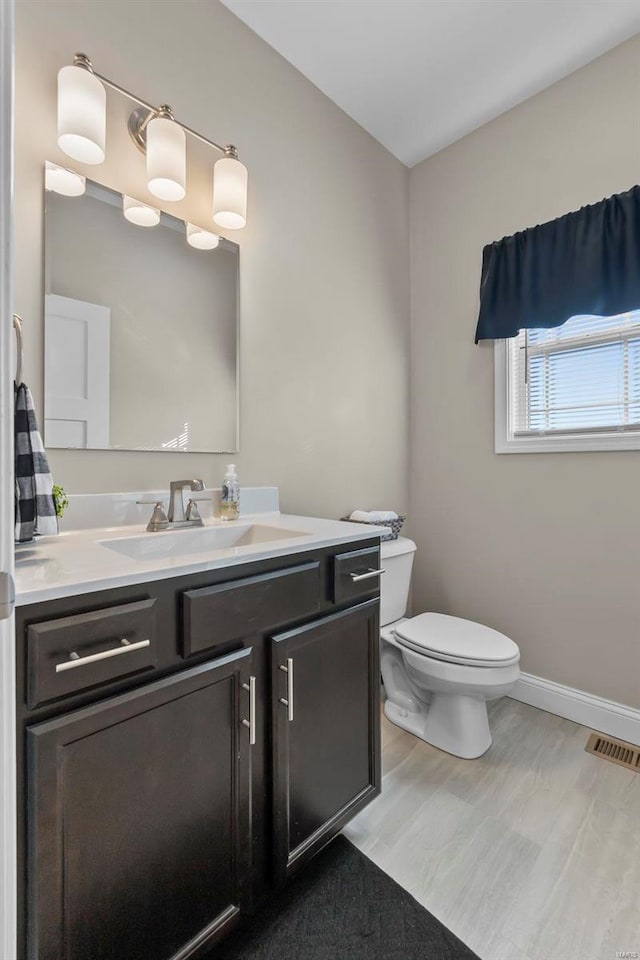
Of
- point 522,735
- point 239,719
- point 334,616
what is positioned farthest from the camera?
point 522,735

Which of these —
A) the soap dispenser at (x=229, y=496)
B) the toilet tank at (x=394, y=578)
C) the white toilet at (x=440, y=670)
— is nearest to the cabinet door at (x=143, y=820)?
the soap dispenser at (x=229, y=496)

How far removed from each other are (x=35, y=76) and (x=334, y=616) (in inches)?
65.7

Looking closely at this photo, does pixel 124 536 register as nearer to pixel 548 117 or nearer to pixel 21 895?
pixel 21 895

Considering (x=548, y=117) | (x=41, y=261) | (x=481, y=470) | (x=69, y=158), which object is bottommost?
(x=481, y=470)

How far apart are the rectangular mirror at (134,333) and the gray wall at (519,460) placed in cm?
122

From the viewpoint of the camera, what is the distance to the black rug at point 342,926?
100cm

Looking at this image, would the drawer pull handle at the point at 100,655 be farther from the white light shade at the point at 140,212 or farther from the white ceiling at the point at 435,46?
the white ceiling at the point at 435,46

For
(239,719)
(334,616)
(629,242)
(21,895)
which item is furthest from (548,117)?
(21,895)

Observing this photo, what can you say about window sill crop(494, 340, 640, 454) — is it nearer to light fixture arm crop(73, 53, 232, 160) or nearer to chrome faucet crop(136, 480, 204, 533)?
chrome faucet crop(136, 480, 204, 533)

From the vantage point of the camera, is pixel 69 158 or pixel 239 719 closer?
pixel 239 719

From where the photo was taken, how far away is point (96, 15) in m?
1.30

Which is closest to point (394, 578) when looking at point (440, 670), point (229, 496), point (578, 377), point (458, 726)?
point (440, 670)

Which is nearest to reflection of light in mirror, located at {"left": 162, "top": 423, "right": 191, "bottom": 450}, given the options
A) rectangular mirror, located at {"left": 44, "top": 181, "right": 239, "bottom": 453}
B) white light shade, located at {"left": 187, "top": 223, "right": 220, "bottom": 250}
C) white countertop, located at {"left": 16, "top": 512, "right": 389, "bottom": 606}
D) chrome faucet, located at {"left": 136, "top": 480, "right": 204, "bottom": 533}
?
rectangular mirror, located at {"left": 44, "top": 181, "right": 239, "bottom": 453}

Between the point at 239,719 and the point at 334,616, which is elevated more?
the point at 334,616
